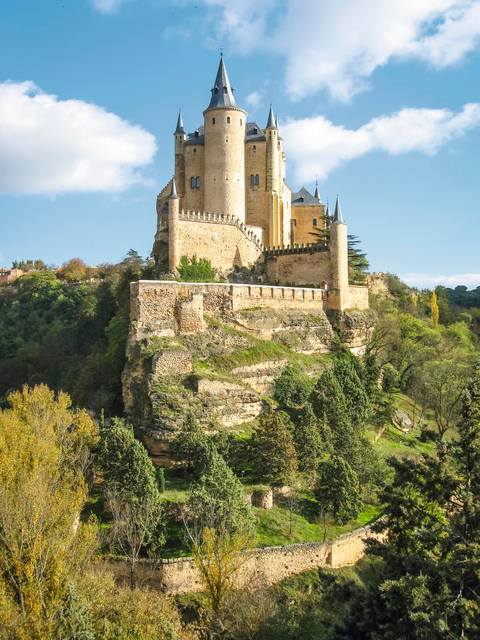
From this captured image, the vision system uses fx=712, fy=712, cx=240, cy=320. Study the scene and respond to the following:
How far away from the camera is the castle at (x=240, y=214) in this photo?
52750 mm

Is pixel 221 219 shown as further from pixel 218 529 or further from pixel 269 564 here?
pixel 269 564

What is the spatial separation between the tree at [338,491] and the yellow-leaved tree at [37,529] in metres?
12.2

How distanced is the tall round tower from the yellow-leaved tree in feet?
97.1

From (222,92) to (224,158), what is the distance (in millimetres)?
6108

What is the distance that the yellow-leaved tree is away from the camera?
23.8 meters

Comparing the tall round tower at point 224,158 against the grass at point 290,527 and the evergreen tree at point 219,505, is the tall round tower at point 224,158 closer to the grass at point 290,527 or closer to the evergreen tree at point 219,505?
the grass at point 290,527

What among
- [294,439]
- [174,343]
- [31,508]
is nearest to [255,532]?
[294,439]

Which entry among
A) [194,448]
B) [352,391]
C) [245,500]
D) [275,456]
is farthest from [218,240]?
[245,500]

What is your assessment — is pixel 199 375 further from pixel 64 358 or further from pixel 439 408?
pixel 64 358

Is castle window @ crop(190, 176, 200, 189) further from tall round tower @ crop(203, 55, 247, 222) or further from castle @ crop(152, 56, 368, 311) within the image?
tall round tower @ crop(203, 55, 247, 222)

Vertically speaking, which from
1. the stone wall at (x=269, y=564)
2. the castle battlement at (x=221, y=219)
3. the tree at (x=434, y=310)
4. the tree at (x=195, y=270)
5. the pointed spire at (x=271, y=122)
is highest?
the pointed spire at (x=271, y=122)

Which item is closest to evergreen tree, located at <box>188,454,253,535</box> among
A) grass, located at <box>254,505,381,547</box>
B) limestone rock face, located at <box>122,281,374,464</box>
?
grass, located at <box>254,505,381,547</box>

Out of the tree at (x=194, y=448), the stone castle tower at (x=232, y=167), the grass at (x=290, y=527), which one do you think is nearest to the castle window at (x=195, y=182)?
the stone castle tower at (x=232, y=167)

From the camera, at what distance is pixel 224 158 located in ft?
192
